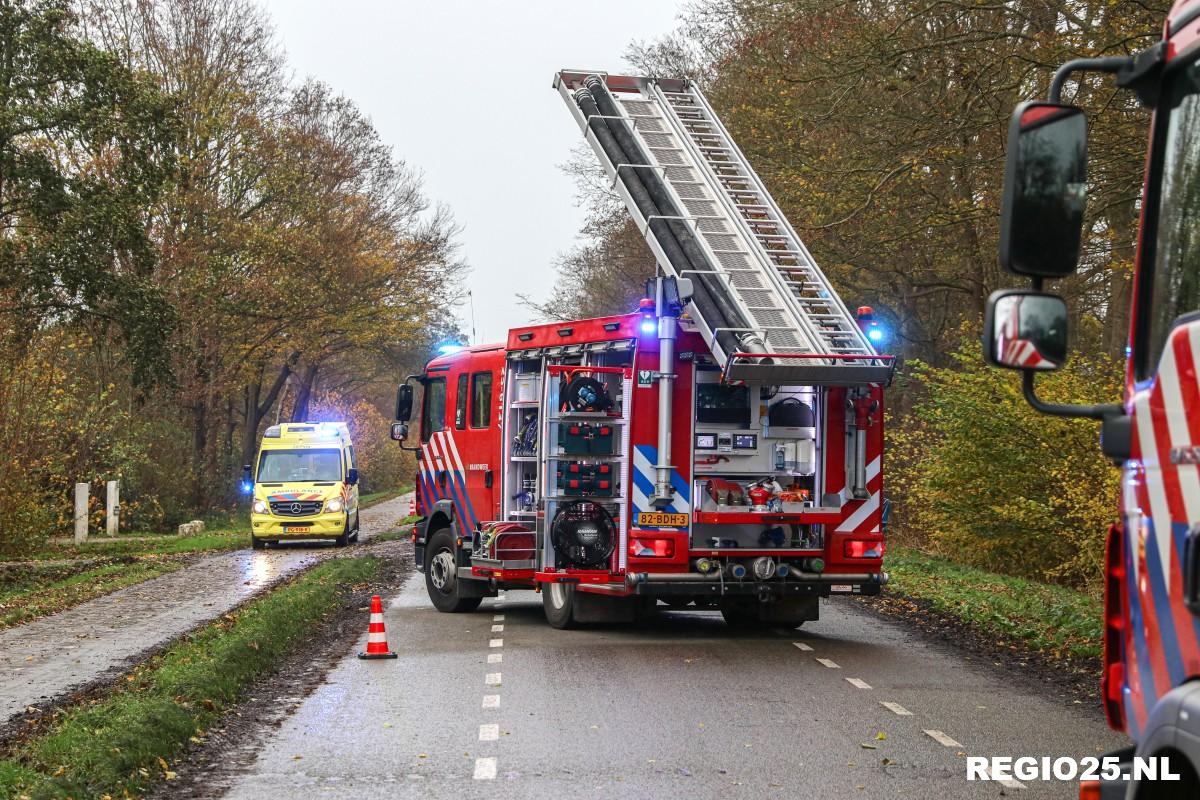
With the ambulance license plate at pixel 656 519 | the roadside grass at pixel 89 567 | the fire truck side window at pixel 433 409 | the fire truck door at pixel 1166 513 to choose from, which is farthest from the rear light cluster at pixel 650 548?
the fire truck door at pixel 1166 513

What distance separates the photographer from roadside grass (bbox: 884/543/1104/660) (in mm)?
13961

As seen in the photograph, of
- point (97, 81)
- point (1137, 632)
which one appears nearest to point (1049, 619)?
point (1137, 632)

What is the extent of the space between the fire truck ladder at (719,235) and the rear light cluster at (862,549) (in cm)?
166

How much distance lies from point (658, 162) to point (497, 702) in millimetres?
6869

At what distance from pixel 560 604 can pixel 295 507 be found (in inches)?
711

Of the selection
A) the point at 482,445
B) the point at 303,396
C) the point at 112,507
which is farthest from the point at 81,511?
the point at 303,396

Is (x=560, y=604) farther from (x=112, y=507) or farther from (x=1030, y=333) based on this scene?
(x=112, y=507)

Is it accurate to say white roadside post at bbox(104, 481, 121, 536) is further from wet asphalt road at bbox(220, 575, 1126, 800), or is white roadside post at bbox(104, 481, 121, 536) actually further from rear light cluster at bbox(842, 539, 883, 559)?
rear light cluster at bbox(842, 539, 883, 559)

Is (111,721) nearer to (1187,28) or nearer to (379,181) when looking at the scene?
(1187,28)

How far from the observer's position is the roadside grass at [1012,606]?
45.8 feet

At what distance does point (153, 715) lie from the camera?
9562 mm

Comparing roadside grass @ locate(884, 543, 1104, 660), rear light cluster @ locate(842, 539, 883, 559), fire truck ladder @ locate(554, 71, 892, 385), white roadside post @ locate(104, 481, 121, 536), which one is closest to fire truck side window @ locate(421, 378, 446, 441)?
fire truck ladder @ locate(554, 71, 892, 385)

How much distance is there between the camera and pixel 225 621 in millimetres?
16453

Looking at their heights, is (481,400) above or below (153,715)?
above
